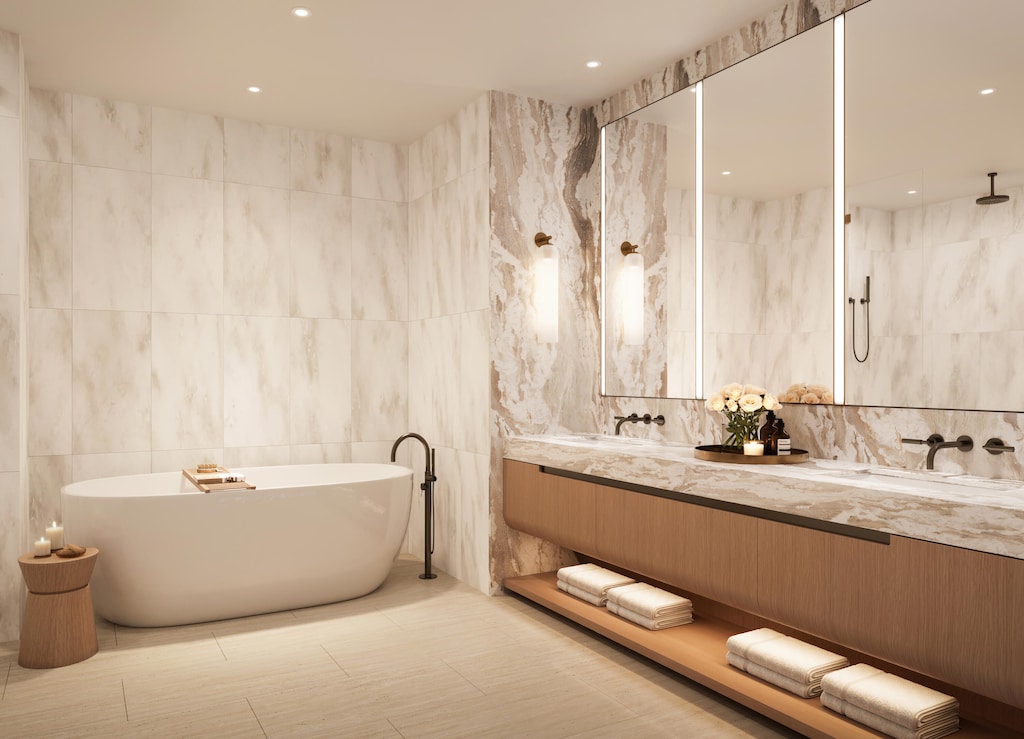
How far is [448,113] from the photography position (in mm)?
4602

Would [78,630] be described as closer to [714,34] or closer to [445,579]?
[445,579]

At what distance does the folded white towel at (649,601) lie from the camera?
330cm

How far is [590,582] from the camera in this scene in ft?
12.2

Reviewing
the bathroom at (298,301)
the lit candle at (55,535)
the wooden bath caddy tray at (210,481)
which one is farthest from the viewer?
the bathroom at (298,301)

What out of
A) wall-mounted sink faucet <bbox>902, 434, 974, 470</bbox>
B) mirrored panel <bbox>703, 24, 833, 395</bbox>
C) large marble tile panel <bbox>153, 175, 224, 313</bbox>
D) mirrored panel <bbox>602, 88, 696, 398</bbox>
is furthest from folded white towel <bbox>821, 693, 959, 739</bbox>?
large marble tile panel <bbox>153, 175, 224, 313</bbox>

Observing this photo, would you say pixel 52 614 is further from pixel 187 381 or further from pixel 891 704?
pixel 891 704

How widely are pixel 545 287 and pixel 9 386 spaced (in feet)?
8.73

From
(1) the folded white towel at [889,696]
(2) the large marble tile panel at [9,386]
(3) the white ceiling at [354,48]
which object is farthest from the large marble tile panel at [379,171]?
(1) the folded white towel at [889,696]

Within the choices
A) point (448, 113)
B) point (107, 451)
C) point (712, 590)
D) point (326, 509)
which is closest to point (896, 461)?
point (712, 590)

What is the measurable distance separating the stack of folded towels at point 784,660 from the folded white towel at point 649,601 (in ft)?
1.38

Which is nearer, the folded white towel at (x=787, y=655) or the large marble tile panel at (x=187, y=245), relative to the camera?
the folded white towel at (x=787, y=655)

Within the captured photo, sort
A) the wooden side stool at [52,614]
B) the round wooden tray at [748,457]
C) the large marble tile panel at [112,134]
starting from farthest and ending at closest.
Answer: the large marble tile panel at [112,134], the wooden side stool at [52,614], the round wooden tray at [748,457]

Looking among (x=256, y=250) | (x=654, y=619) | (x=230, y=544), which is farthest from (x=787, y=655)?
(x=256, y=250)

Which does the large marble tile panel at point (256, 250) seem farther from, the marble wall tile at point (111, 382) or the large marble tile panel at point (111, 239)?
the marble wall tile at point (111, 382)
